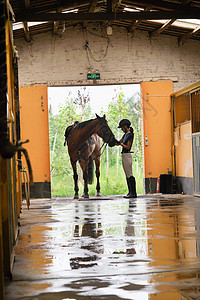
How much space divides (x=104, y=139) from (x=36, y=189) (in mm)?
2400

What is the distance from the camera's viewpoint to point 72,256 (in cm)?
382

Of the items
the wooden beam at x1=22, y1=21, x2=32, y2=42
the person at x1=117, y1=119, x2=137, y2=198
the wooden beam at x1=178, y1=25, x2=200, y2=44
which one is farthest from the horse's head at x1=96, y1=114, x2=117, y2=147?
the wooden beam at x1=178, y1=25, x2=200, y2=44

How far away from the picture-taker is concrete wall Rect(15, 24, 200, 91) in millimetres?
12734

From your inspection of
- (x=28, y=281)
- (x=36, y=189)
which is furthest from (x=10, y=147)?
(x=36, y=189)

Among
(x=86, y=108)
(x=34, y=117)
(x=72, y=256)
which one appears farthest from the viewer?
(x=86, y=108)

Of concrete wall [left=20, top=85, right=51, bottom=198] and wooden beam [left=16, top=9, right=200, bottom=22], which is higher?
wooden beam [left=16, top=9, right=200, bottom=22]

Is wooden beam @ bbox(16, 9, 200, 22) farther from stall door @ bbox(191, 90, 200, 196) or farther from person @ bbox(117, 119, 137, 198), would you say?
person @ bbox(117, 119, 137, 198)

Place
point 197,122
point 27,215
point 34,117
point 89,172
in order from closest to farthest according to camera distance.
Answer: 1. point 27,215
2. point 197,122
3. point 89,172
4. point 34,117

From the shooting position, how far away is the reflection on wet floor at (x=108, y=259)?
105 inches

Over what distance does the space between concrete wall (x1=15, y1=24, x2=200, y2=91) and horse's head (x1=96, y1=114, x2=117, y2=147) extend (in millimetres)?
1671

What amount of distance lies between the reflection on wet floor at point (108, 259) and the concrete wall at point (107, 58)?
6785 mm

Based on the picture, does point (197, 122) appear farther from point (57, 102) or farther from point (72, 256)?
point (72, 256)

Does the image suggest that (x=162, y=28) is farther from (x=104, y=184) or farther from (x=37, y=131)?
(x=104, y=184)

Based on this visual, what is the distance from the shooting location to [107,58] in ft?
42.4
